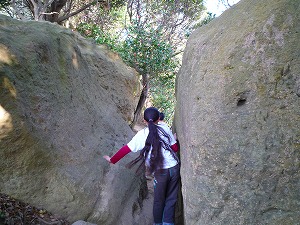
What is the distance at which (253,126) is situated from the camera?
261 cm

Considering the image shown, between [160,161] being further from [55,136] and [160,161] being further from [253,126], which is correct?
[253,126]

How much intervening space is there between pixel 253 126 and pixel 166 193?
1841mm

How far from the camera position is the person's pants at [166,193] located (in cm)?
387

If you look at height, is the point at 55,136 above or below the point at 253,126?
above

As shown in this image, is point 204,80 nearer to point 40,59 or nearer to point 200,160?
point 200,160

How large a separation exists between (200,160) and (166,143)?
3.59 feet

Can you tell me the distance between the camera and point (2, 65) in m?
3.18

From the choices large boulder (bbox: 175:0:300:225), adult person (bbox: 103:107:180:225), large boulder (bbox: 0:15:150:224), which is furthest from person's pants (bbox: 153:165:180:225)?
large boulder (bbox: 175:0:300:225)

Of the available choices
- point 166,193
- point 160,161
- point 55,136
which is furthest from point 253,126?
point 55,136

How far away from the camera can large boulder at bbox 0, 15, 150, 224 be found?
10.5 ft

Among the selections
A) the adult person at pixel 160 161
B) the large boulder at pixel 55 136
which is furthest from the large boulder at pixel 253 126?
the large boulder at pixel 55 136

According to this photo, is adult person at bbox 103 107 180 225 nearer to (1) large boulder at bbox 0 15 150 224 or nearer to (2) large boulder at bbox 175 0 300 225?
(1) large boulder at bbox 0 15 150 224

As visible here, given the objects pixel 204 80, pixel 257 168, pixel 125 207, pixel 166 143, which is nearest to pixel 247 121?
pixel 257 168

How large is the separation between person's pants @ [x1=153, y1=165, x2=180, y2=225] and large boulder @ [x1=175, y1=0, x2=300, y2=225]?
976 mm
